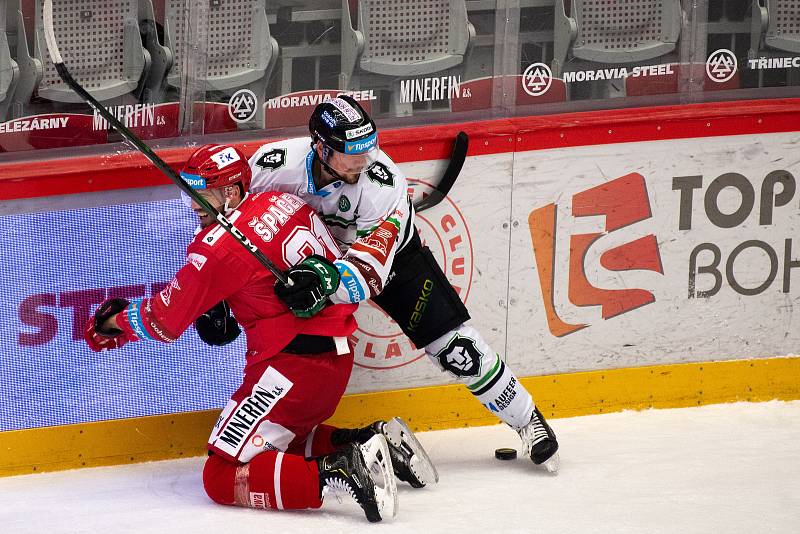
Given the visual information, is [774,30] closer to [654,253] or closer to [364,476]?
[654,253]

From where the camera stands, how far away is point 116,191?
4422mm

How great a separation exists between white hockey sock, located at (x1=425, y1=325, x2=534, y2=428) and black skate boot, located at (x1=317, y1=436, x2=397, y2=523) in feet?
1.94

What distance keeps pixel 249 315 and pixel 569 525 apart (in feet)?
4.06

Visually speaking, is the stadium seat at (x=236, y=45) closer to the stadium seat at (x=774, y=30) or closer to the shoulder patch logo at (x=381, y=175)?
the shoulder patch logo at (x=381, y=175)

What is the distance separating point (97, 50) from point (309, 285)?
128cm

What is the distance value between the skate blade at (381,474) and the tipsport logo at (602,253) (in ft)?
4.31

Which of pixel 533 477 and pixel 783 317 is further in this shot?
pixel 783 317

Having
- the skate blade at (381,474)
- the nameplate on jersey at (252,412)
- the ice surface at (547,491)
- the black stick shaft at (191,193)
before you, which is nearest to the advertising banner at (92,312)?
the ice surface at (547,491)

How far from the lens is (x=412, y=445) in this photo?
4.26 meters

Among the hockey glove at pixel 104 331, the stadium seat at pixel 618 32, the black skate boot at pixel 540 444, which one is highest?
the stadium seat at pixel 618 32

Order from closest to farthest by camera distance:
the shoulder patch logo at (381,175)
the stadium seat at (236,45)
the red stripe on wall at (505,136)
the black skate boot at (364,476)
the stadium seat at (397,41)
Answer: the black skate boot at (364,476) < the shoulder patch logo at (381,175) < the red stripe on wall at (505,136) < the stadium seat at (236,45) < the stadium seat at (397,41)

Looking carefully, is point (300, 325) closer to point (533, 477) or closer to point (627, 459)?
point (533, 477)

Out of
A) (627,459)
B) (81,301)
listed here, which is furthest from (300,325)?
(627,459)

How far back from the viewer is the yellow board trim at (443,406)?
4.45 m
